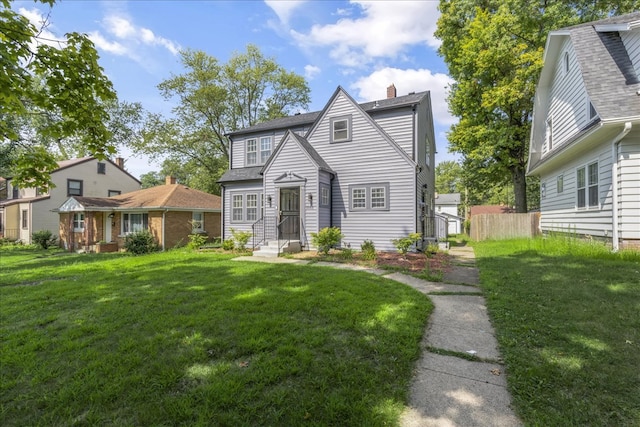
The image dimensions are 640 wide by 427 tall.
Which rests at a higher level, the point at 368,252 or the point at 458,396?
the point at 368,252

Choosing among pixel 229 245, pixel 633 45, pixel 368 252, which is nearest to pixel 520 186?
pixel 633 45

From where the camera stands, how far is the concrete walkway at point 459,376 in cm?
235

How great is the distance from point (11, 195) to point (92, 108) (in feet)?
118

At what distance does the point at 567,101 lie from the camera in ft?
38.7

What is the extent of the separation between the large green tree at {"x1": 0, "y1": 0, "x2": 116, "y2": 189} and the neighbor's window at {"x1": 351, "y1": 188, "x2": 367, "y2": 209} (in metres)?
9.64

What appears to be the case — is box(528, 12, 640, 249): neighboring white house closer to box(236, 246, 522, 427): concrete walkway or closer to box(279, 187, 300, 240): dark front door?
box(236, 246, 522, 427): concrete walkway

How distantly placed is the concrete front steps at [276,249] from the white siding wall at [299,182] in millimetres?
585

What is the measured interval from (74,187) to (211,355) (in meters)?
29.0

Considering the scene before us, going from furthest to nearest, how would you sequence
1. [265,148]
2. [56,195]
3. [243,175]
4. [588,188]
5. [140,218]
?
[56,195]
[140,218]
[265,148]
[243,175]
[588,188]

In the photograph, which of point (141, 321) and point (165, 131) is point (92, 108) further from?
point (165, 131)

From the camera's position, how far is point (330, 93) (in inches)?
543

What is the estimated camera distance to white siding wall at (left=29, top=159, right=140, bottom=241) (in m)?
23.7

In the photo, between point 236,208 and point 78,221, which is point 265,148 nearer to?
point 236,208

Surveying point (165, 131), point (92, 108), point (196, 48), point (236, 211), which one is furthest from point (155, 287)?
point (196, 48)
